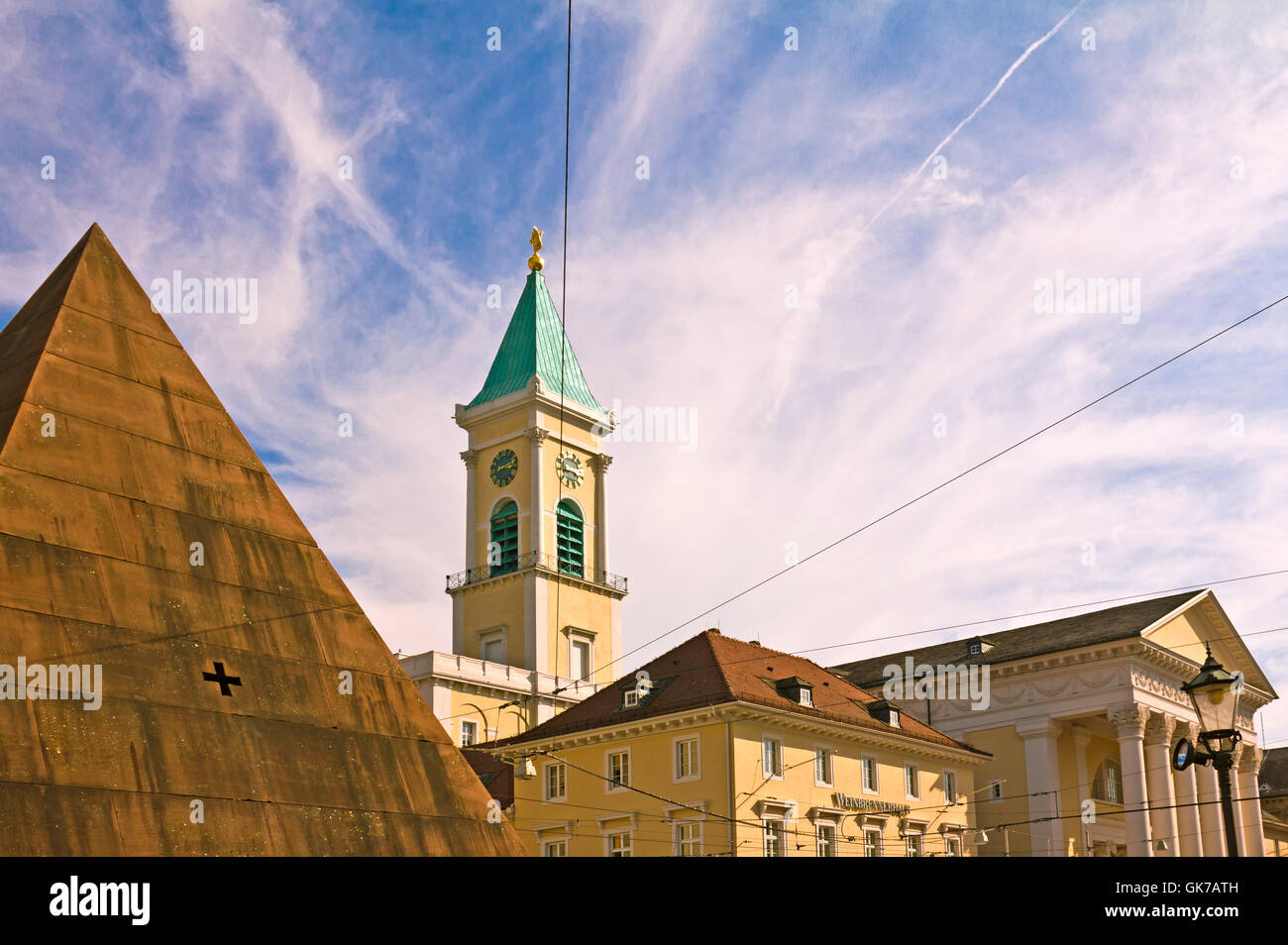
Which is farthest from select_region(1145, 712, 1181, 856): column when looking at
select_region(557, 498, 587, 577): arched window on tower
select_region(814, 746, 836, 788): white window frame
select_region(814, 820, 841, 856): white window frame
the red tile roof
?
select_region(557, 498, 587, 577): arched window on tower

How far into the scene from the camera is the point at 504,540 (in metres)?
71.1

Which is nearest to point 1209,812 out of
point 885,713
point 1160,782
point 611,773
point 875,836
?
point 1160,782

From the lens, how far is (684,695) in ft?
137

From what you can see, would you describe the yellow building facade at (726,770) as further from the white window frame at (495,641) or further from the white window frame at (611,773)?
the white window frame at (495,641)

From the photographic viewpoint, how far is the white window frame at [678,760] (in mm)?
40156

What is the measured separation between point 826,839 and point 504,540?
3334 cm

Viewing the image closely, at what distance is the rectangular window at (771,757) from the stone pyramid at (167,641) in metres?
26.4

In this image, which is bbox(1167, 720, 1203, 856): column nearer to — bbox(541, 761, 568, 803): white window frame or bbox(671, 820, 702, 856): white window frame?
bbox(671, 820, 702, 856): white window frame

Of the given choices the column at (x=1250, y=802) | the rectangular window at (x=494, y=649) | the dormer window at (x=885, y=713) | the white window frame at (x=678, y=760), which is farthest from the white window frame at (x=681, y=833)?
the column at (x=1250, y=802)

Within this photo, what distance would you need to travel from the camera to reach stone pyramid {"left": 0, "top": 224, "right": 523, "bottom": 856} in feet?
38.1

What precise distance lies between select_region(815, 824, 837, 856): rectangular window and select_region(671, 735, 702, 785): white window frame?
4437mm
